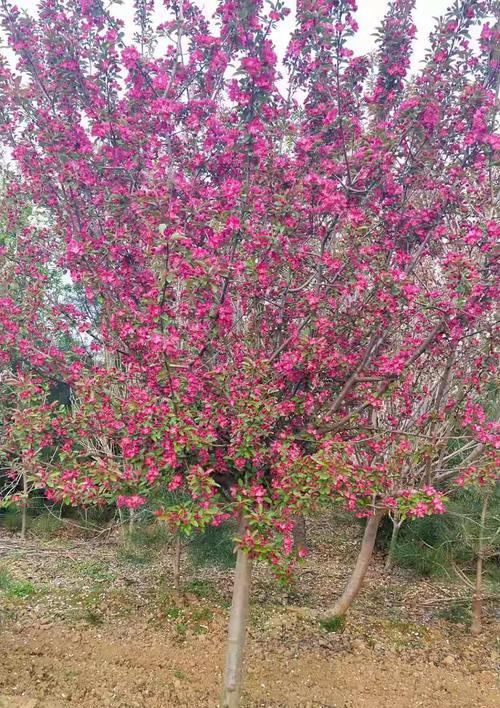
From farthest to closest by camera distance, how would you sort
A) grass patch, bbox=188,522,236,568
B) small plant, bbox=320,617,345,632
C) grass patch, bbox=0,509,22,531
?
grass patch, bbox=0,509,22,531 < grass patch, bbox=188,522,236,568 < small plant, bbox=320,617,345,632

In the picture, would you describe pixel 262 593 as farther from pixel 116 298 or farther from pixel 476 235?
pixel 476 235

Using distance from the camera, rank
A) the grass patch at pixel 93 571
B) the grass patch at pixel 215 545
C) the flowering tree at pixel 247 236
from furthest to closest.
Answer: the grass patch at pixel 93 571 < the grass patch at pixel 215 545 < the flowering tree at pixel 247 236

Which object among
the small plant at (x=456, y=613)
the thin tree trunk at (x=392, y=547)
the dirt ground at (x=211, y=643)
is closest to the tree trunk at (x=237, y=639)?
the dirt ground at (x=211, y=643)

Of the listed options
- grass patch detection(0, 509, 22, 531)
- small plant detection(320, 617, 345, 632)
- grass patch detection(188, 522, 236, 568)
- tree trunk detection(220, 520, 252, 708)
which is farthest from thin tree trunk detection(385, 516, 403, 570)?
grass patch detection(0, 509, 22, 531)

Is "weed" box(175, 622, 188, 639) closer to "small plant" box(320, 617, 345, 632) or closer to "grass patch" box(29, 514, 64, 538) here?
"small plant" box(320, 617, 345, 632)

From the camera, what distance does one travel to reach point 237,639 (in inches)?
147

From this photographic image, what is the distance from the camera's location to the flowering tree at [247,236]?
3.05m

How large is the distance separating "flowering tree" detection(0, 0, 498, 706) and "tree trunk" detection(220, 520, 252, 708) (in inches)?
0.6

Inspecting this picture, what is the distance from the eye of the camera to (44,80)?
12.8 feet

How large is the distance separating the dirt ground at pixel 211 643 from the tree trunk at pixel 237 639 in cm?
37

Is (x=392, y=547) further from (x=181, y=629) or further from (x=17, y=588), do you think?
(x=17, y=588)

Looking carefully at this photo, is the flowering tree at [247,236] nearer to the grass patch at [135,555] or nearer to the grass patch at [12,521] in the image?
the grass patch at [135,555]

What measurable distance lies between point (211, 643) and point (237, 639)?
4.18 feet

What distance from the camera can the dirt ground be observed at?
397 centimetres
